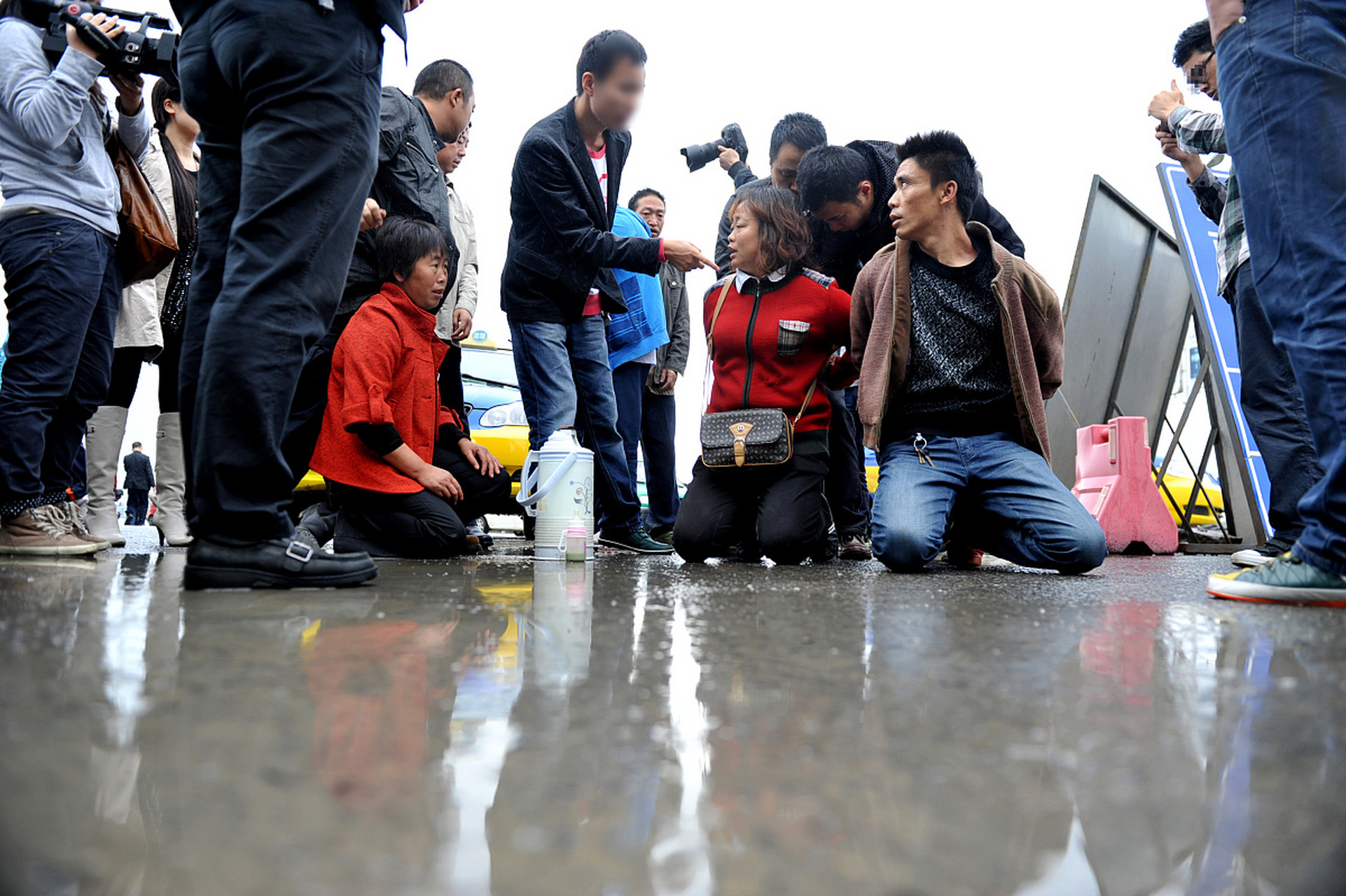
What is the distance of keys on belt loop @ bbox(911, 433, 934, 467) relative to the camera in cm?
267

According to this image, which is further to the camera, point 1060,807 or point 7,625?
point 7,625

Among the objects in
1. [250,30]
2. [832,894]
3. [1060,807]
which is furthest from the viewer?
[250,30]

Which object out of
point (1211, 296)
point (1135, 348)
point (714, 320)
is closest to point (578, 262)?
point (714, 320)

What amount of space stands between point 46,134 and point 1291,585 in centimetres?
313

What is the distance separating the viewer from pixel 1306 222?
1.65 m

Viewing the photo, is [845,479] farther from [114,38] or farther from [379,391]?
[114,38]

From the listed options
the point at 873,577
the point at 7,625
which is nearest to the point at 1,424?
the point at 7,625

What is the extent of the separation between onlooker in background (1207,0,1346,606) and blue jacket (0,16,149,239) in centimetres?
282

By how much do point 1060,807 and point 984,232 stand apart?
2509mm

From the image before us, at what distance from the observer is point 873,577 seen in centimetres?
221

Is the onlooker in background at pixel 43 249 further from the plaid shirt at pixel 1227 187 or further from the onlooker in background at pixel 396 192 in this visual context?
the plaid shirt at pixel 1227 187

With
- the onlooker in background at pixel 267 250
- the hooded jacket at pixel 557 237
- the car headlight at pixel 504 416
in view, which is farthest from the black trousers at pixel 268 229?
the car headlight at pixel 504 416

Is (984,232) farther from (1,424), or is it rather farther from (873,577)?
(1,424)

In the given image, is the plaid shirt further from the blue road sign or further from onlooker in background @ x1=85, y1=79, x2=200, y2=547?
onlooker in background @ x1=85, y1=79, x2=200, y2=547
